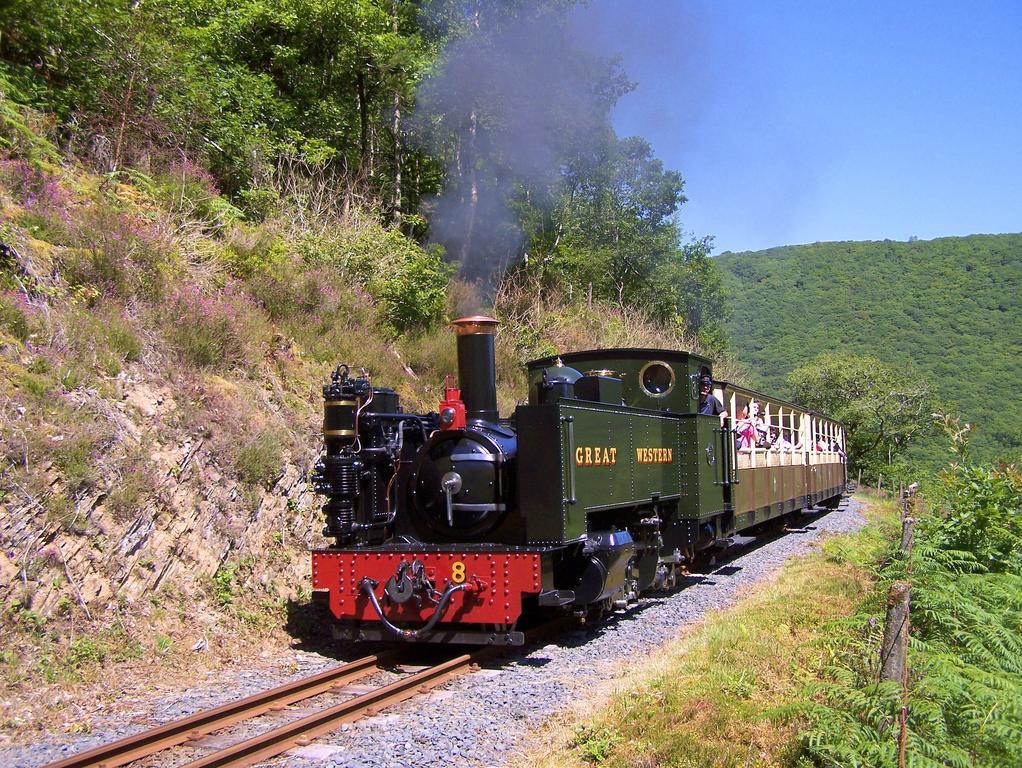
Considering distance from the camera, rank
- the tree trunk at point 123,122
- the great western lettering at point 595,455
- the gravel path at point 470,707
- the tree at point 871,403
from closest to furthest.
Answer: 1. the gravel path at point 470,707
2. the great western lettering at point 595,455
3. the tree trunk at point 123,122
4. the tree at point 871,403

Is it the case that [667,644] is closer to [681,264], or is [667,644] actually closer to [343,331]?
[343,331]

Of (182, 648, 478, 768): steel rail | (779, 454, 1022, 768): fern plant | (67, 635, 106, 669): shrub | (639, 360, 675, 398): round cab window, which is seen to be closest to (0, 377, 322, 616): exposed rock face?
(67, 635, 106, 669): shrub

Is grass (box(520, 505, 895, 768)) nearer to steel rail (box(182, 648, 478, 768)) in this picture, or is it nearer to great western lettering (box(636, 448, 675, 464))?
steel rail (box(182, 648, 478, 768))

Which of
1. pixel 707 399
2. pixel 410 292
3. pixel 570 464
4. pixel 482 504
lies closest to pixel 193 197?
pixel 410 292

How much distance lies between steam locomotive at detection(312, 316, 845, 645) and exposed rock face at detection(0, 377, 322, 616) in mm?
1244

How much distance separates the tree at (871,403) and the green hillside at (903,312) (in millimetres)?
10007

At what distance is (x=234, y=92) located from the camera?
1541cm

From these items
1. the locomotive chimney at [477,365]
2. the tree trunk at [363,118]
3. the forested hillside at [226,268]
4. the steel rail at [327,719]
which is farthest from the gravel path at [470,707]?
the tree trunk at [363,118]

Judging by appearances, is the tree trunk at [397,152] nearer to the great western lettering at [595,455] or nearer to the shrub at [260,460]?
the shrub at [260,460]

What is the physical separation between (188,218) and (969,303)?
7748cm

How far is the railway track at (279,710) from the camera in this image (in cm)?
459

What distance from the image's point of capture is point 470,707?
5.65 metres

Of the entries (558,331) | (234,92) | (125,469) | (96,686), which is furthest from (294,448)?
(558,331)

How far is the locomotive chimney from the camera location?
764 centimetres
